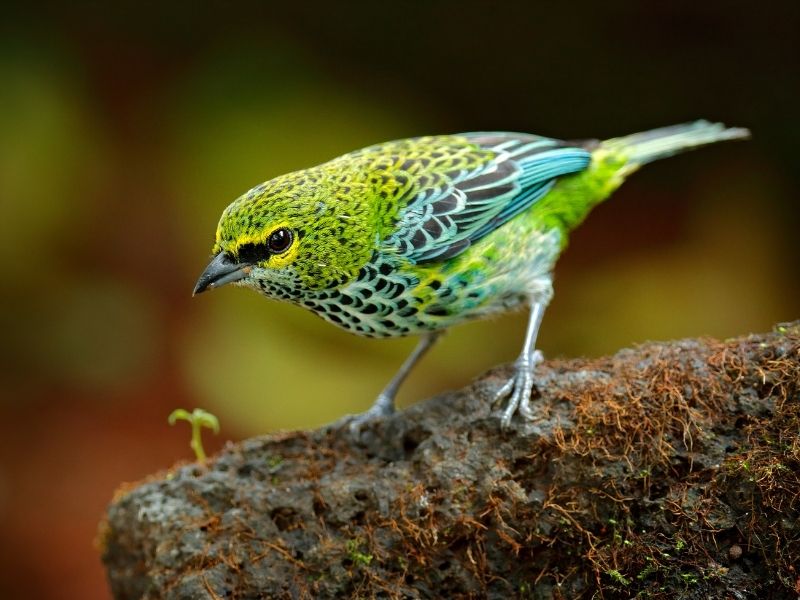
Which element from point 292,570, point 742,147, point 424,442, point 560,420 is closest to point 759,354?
point 560,420

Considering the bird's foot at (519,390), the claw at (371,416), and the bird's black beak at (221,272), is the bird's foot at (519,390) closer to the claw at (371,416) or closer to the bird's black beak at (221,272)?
the claw at (371,416)

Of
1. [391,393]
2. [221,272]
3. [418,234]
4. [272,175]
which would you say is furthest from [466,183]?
[272,175]

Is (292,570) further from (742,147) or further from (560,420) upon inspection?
(742,147)

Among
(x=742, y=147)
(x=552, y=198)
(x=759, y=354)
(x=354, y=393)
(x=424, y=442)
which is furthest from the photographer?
(x=742, y=147)

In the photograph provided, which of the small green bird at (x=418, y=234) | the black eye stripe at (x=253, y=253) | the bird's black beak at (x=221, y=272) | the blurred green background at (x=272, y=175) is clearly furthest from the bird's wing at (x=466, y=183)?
the blurred green background at (x=272, y=175)

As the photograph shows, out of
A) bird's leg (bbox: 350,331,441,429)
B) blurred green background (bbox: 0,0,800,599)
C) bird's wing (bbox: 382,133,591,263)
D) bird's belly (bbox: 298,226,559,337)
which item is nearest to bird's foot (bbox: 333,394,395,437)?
bird's leg (bbox: 350,331,441,429)

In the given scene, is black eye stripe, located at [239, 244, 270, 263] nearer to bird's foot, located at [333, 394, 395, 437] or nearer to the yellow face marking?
the yellow face marking

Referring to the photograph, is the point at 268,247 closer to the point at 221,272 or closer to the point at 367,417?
the point at 221,272
